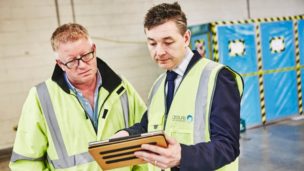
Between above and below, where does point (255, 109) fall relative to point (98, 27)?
below

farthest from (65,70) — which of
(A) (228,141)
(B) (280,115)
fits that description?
(B) (280,115)

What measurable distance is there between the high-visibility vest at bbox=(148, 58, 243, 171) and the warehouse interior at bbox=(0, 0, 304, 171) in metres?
3.90

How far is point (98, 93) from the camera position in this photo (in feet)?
6.17

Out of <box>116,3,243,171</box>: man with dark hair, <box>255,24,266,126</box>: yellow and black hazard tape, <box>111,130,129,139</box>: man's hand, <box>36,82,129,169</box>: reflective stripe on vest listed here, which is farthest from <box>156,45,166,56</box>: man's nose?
<box>255,24,266,126</box>: yellow and black hazard tape

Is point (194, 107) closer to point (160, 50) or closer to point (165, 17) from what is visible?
point (160, 50)

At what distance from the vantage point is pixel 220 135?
129 cm

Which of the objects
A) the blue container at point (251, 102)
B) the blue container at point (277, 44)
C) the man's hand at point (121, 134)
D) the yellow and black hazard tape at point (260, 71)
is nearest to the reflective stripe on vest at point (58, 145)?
the man's hand at point (121, 134)

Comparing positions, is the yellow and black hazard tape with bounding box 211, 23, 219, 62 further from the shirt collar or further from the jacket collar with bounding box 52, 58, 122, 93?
the shirt collar

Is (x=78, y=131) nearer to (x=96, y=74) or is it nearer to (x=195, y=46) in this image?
(x=96, y=74)

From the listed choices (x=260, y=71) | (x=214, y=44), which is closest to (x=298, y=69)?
(x=260, y=71)

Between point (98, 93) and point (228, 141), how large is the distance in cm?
86

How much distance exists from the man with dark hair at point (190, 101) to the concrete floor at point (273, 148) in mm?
3560

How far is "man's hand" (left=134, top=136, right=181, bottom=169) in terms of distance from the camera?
1112mm

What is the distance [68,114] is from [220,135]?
88 centimetres
